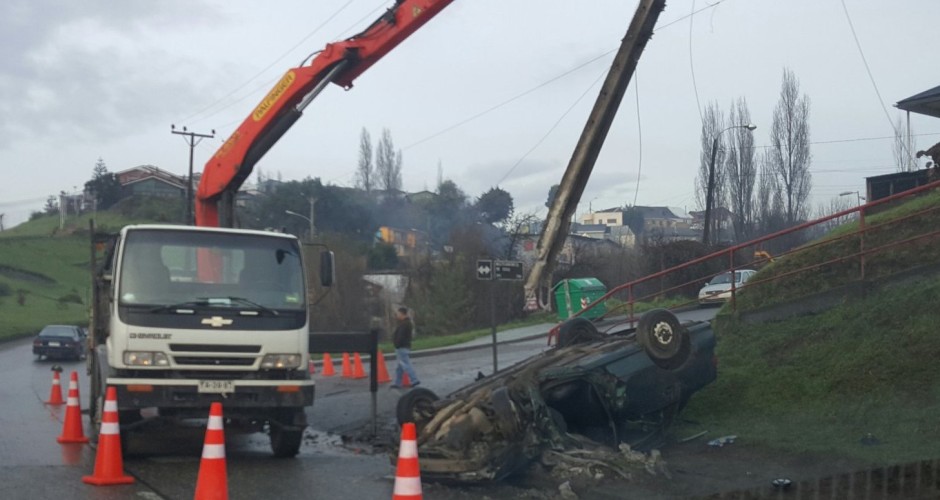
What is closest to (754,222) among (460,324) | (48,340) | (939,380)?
(460,324)

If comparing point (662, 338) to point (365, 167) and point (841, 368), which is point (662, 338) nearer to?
point (841, 368)

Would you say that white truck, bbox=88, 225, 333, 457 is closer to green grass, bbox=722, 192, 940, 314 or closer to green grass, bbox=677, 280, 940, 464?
green grass, bbox=677, 280, 940, 464

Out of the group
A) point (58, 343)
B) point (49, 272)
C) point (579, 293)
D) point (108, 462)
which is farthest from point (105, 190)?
point (108, 462)

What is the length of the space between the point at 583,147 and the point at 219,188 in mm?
5591

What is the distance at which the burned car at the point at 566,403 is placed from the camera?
8945 millimetres

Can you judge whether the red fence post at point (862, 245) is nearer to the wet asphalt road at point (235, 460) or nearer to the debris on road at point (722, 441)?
the debris on road at point (722, 441)

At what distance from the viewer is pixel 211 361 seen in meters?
10.3

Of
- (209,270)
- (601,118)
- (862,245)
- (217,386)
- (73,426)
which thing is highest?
(601,118)

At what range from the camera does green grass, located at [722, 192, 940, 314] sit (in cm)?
1311

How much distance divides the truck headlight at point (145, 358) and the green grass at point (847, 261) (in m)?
8.05

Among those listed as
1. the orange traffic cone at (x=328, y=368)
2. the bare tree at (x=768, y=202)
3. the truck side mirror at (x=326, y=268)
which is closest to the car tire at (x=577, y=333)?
the truck side mirror at (x=326, y=268)

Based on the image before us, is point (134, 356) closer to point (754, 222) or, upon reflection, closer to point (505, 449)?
point (505, 449)

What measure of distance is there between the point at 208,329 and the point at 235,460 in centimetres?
167

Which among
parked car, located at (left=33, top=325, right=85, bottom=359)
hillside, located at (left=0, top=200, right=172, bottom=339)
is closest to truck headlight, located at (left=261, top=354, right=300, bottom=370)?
parked car, located at (left=33, top=325, right=85, bottom=359)
